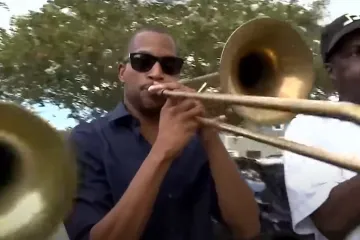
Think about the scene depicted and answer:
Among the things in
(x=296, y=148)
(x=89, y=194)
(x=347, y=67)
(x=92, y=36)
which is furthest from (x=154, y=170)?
(x=92, y=36)

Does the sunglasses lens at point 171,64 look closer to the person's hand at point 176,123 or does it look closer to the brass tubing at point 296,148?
the person's hand at point 176,123

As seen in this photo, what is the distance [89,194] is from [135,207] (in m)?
0.19

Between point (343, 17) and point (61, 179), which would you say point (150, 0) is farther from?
point (61, 179)

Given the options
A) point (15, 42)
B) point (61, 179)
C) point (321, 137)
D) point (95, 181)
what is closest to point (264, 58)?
point (321, 137)

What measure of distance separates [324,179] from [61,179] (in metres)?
0.84

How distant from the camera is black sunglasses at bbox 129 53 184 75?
2.15 meters

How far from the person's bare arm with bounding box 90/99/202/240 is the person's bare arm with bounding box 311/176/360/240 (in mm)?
478

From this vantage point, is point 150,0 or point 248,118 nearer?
point 248,118

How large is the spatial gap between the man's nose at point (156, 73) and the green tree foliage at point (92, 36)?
155 inches

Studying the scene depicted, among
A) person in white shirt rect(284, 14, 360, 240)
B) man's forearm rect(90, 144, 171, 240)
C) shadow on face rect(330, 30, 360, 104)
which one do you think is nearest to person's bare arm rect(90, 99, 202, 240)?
man's forearm rect(90, 144, 171, 240)

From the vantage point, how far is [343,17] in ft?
7.26

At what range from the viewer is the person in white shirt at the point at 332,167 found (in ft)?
6.32

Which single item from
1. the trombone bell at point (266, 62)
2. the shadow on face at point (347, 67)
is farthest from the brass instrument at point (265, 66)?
the shadow on face at point (347, 67)

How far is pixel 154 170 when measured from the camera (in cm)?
189
